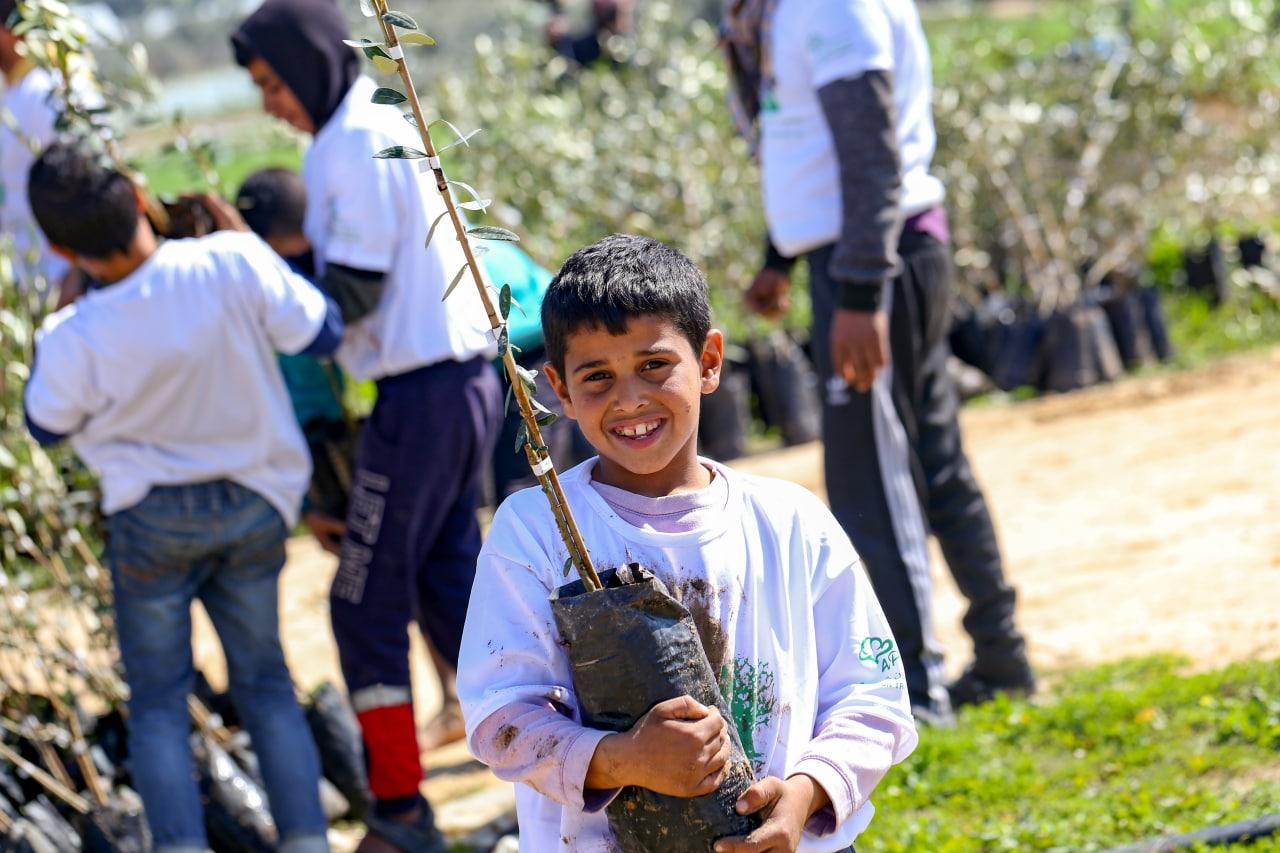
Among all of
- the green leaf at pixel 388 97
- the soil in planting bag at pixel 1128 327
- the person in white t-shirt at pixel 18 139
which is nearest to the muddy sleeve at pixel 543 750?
the green leaf at pixel 388 97

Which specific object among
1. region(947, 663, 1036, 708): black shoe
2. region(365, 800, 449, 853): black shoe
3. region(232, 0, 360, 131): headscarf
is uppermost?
Answer: region(232, 0, 360, 131): headscarf

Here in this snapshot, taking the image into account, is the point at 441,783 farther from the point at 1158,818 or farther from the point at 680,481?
the point at 680,481

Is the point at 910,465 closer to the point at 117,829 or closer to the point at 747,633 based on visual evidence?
the point at 747,633

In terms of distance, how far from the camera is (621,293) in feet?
7.57

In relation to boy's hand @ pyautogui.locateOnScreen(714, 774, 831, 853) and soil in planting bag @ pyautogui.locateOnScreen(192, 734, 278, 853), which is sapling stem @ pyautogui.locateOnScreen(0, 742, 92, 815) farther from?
boy's hand @ pyautogui.locateOnScreen(714, 774, 831, 853)

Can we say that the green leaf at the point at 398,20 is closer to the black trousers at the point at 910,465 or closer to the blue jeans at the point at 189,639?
the blue jeans at the point at 189,639

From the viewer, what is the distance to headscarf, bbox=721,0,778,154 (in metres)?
4.23

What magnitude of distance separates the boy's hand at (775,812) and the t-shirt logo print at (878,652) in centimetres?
21

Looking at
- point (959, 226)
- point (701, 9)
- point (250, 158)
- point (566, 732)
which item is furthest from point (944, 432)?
point (250, 158)

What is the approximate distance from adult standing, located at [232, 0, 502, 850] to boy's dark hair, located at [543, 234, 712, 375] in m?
1.55

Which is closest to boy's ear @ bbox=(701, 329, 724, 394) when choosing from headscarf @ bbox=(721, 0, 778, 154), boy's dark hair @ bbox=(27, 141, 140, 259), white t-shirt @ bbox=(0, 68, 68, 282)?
boy's dark hair @ bbox=(27, 141, 140, 259)

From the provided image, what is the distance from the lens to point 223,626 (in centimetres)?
405

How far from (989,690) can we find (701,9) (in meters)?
19.0

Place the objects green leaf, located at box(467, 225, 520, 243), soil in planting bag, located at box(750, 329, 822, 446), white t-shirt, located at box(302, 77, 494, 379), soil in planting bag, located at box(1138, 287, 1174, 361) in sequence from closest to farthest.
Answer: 1. green leaf, located at box(467, 225, 520, 243)
2. white t-shirt, located at box(302, 77, 494, 379)
3. soil in planting bag, located at box(750, 329, 822, 446)
4. soil in planting bag, located at box(1138, 287, 1174, 361)
